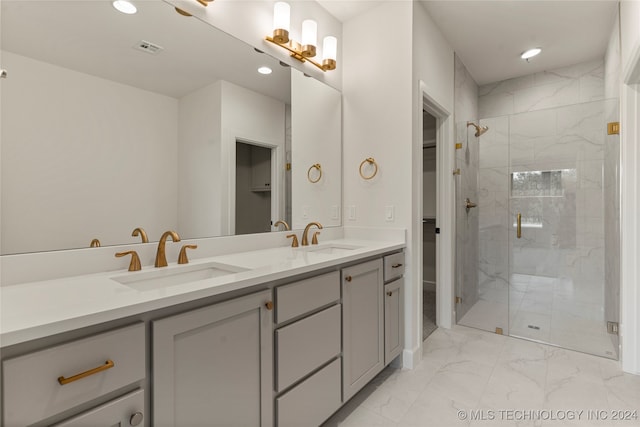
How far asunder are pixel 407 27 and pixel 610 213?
7.12ft

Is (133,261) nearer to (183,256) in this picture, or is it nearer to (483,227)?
(183,256)

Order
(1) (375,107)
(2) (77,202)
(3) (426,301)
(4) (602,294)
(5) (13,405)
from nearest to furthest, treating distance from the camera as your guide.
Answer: (5) (13,405) < (2) (77,202) < (1) (375,107) < (4) (602,294) < (3) (426,301)

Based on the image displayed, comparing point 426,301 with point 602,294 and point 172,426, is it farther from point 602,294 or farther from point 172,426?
point 172,426

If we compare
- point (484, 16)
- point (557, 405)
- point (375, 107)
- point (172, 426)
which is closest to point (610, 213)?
point (557, 405)

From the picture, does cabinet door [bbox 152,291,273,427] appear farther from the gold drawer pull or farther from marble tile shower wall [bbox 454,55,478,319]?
marble tile shower wall [bbox 454,55,478,319]

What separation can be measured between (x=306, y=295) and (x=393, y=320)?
3.07 feet

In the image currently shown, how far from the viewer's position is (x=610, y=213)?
250 cm

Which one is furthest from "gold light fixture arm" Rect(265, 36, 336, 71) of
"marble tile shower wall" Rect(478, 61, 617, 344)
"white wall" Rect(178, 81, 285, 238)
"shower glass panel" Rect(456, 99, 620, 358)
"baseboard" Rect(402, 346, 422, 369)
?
"baseboard" Rect(402, 346, 422, 369)

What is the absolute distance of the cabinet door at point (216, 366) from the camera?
3.01 feet

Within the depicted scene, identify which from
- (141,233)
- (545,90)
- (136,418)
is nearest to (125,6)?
(141,233)

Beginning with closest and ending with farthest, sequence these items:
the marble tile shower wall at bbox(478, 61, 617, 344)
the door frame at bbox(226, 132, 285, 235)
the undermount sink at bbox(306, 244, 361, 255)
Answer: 1. the door frame at bbox(226, 132, 285, 235)
2. the undermount sink at bbox(306, 244, 361, 255)
3. the marble tile shower wall at bbox(478, 61, 617, 344)

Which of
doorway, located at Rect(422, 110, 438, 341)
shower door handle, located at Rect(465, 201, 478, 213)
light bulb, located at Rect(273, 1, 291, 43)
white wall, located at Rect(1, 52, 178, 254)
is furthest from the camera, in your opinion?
doorway, located at Rect(422, 110, 438, 341)

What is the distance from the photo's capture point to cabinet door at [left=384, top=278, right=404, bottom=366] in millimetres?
1993

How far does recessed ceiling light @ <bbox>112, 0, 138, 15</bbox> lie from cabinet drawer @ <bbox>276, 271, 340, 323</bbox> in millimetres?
1354
